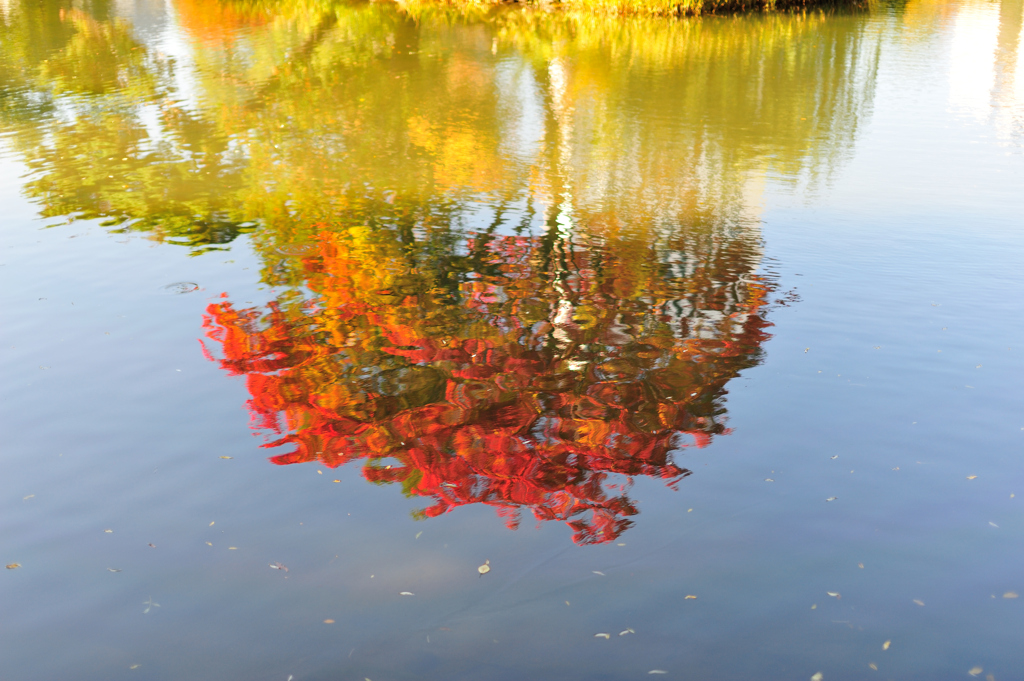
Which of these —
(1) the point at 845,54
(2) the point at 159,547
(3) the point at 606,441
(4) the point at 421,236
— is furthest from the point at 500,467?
(1) the point at 845,54

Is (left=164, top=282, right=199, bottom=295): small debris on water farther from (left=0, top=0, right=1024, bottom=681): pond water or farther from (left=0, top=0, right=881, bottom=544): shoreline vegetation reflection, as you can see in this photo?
(left=0, top=0, right=881, bottom=544): shoreline vegetation reflection

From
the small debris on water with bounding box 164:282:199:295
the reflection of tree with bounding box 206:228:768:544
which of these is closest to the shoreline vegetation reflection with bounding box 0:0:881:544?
the reflection of tree with bounding box 206:228:768:544

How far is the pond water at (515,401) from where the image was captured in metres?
4.06

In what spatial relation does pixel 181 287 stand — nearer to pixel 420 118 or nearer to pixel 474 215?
pixel 474 215

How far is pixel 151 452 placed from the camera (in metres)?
5.49

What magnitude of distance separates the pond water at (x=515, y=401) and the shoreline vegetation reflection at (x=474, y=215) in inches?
2.0

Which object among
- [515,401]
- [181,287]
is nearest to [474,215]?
[181,287]

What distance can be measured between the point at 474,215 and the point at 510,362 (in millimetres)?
3813

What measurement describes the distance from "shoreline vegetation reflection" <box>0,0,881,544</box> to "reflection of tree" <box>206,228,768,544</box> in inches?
1.0

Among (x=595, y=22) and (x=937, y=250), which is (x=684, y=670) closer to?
(x=937, y=250)

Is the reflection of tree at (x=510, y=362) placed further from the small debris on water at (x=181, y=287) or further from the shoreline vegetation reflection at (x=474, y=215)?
the small debris on water at (x=181, y=287)

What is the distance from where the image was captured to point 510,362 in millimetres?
6586

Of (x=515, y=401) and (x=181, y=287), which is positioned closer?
(x=515, y=401)

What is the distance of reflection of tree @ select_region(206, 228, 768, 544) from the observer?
17.3ft
